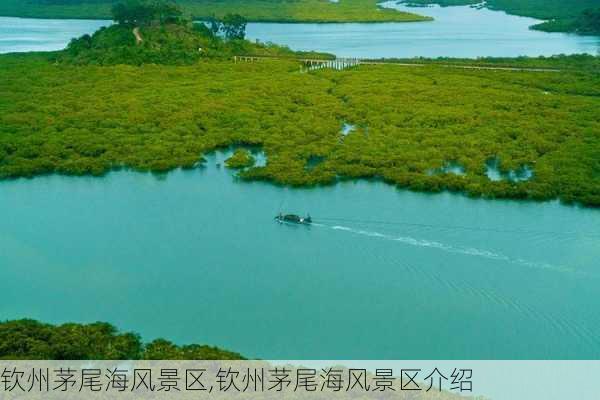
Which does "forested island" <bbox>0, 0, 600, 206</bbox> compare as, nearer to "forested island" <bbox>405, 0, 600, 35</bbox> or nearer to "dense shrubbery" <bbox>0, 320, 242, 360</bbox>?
"dense shrubbery" <bbox>0, 320, 242, 360</bbox>

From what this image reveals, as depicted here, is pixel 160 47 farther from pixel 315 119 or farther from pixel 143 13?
pixel 315 119

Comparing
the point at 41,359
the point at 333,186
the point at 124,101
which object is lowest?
the point at 41,359

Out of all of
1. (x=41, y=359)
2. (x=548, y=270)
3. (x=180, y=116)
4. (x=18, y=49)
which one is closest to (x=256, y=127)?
(x=180, y=116)

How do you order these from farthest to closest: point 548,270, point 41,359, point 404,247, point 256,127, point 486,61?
point 486,61, point 256,127, point 404,247, point 548,270, point 41,359

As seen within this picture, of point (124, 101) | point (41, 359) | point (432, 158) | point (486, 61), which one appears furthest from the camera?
point (486, 61)

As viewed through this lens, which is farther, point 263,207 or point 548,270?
point 263,207

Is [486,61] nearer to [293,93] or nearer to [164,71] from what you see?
[293,93]
